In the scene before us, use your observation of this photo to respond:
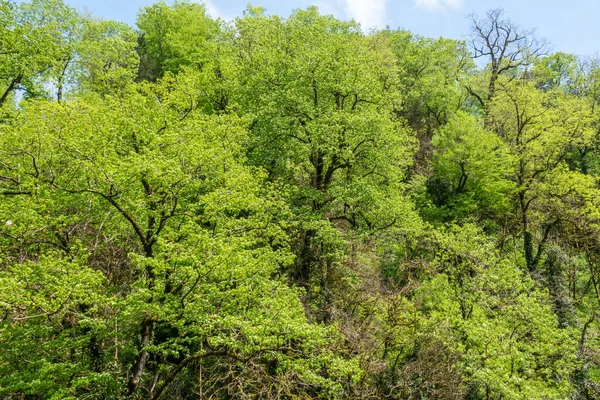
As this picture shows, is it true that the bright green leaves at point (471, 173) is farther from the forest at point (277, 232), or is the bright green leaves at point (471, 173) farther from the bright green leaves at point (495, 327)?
the bright green leaves at point (495, 327)

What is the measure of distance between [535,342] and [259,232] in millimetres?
10376

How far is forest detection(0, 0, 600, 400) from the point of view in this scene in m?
9.79

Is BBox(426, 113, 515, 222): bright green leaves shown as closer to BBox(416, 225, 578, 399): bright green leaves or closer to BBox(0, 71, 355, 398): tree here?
BBox(416, 225, 578, 399): bright green leaves

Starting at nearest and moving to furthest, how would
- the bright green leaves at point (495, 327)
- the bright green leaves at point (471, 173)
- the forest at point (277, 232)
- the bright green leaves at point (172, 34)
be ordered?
the forest at point (277, 232)
the bright green leaves at point (495, 327)
the bright green leaves at point (471, 173)
the bright green leaves at point (172, 34)

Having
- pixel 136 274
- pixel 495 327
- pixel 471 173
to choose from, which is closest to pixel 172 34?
pixel 136 274

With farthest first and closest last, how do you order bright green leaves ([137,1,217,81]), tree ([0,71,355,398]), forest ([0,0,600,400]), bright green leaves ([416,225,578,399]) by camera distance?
1. bright green leaves ([137,1,217,81])
2. bright green leaves ([416,225,578,399])
3. forest ([0,0,600,400])
4. tree ([0,71,355,398])

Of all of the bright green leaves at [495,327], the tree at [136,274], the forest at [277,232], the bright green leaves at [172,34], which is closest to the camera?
the tree at [136,274]

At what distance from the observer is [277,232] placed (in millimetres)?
13172

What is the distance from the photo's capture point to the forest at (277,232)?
979cm

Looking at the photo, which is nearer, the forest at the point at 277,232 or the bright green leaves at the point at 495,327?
the forest at the point at 277,232

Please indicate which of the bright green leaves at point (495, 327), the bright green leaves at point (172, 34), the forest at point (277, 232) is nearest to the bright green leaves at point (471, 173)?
the forest at point (277, 232)

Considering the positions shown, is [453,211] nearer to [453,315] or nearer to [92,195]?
[453,315]

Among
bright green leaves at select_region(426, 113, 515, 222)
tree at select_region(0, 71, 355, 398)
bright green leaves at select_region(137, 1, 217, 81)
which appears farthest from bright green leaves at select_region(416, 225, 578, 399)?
bright green leaves at select_region(137, 1, 217, 81)

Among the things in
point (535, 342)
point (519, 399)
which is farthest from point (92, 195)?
point (535, 342)
